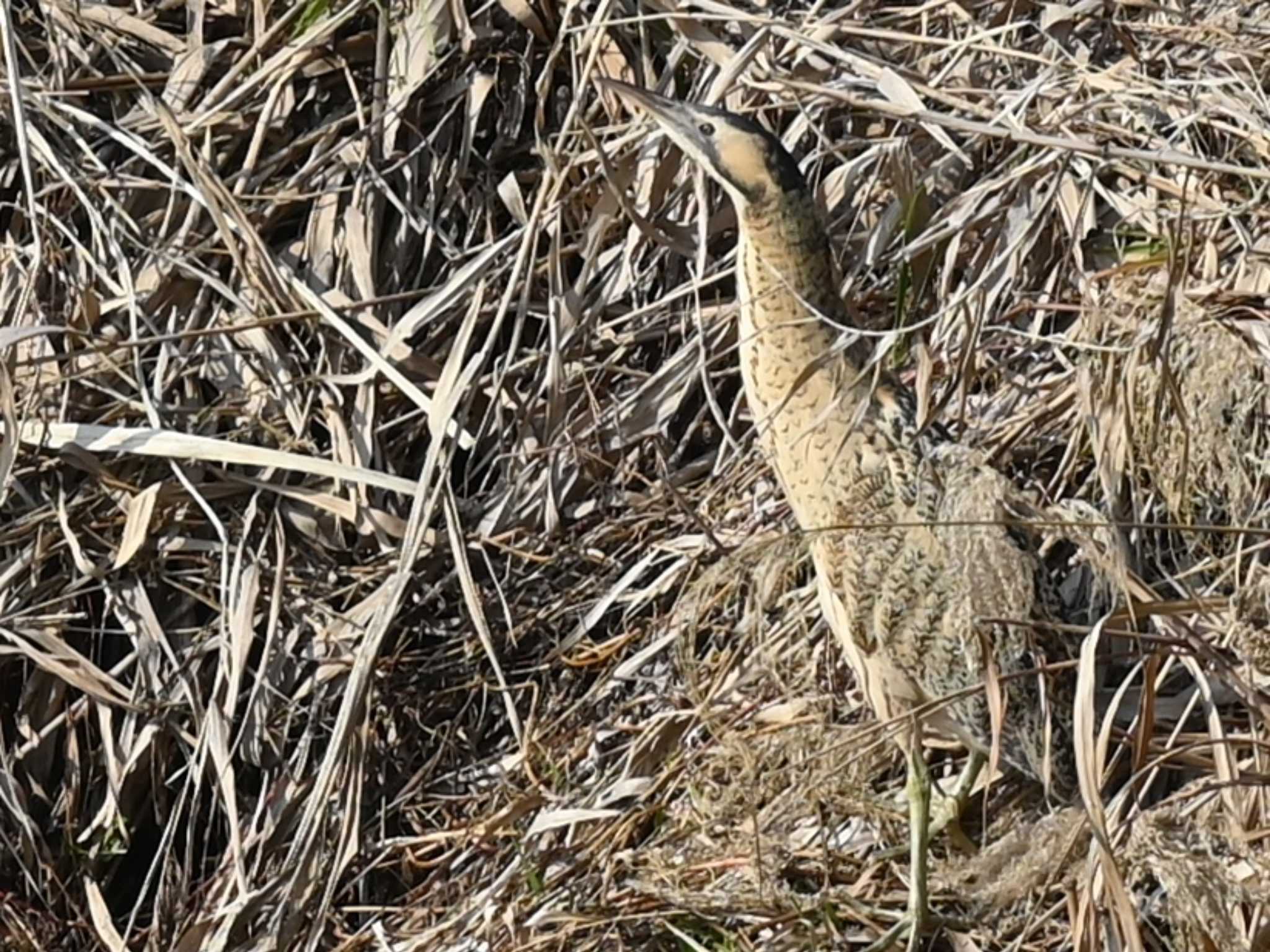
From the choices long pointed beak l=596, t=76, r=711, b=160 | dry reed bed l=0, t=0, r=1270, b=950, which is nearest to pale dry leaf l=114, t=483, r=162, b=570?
dry reed bed l=0, t=0, r=1270, b=950

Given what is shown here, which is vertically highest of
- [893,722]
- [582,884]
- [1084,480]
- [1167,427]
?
[1167,427]

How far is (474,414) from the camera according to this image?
102 inches

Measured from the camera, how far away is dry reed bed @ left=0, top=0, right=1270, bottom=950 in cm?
235

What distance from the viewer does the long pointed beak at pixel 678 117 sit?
232 cm

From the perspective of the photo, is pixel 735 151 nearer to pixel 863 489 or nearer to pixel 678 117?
pixel 678 117

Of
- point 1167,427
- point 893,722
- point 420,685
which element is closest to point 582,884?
point 420,685

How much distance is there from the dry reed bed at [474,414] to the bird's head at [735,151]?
0.16m

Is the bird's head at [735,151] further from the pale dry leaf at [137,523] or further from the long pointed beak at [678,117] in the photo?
the pale dry leaf at [137,523]

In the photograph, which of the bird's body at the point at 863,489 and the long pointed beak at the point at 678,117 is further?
the long pointed beak at the point at 678,117

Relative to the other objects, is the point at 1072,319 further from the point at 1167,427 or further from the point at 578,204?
the point at 1167,427

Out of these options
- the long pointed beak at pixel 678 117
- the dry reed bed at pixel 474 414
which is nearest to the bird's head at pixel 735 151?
the long pointed beak at pixel 678 117

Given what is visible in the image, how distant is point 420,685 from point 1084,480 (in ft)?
2.44

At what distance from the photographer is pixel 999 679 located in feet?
5.69

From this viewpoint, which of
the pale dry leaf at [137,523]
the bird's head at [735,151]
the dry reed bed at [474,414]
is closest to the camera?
the bird's head at [735,151]
